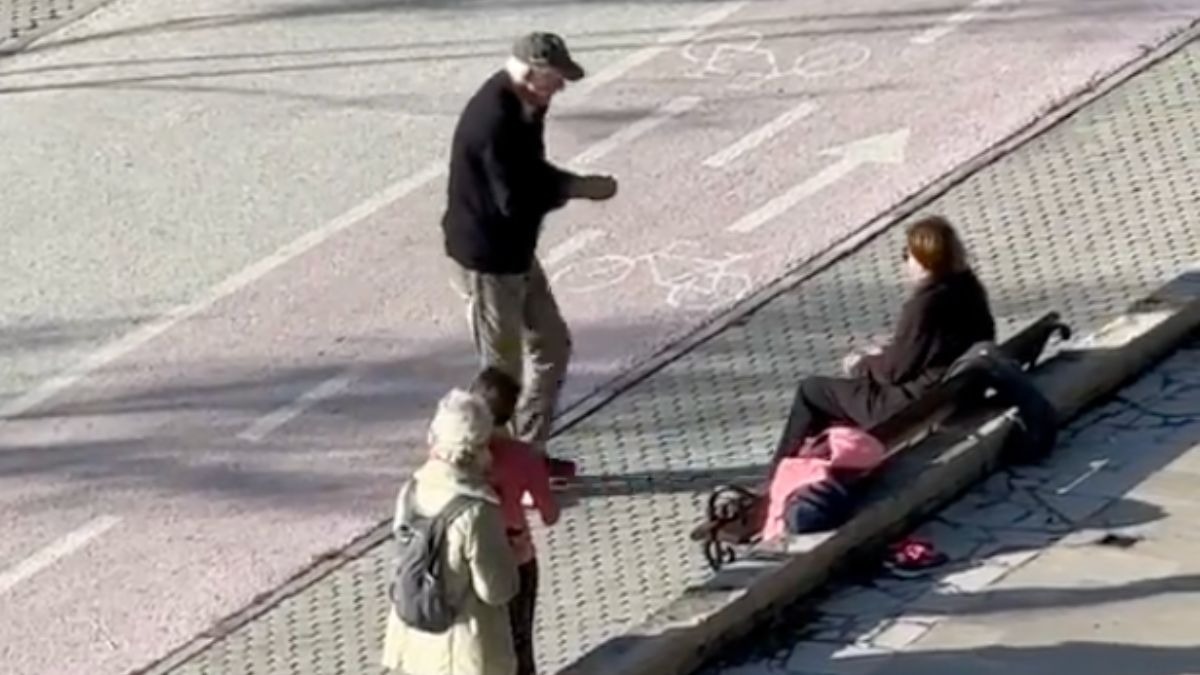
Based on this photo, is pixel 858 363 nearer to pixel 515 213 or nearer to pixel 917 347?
pixel 917 347

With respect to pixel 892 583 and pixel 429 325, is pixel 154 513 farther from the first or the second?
pixel 892 583

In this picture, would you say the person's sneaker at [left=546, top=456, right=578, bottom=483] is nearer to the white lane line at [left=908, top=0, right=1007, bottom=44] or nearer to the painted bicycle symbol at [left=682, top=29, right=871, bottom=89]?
the painted bicycle symbol at [left=682, top=29, right=871, bottom=89]

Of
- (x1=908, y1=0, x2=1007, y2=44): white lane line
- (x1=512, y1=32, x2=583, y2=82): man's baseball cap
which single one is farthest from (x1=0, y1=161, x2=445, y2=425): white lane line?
(x1=512, y1=32, x2=583, y2=82): man's baseball cap

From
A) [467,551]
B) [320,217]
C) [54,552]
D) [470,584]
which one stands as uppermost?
[467,551]

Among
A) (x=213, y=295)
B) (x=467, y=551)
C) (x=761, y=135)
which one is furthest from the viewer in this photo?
(x=761, y=135)

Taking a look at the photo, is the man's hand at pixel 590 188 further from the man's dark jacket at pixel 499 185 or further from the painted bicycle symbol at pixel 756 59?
the painted bicycle symbol at pixel 756 59

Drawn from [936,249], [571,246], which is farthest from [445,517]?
[571,246]

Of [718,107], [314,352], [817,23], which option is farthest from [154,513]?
[817,23]

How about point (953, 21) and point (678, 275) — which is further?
point (953, 21)

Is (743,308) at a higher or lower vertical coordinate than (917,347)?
lower

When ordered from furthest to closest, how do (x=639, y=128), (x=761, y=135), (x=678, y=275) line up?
1. (x=639, y=128)
2. (x=761, y=135)
3. (x=678, y=275)

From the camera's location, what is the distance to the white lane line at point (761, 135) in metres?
15.7

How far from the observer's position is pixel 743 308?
560 inches

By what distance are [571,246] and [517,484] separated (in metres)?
4.67
